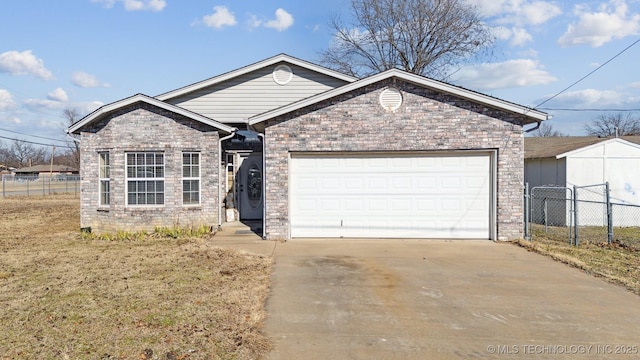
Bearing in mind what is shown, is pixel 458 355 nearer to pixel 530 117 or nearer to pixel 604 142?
pixel 530 117

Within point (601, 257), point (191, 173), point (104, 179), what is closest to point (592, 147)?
point (601, 257)

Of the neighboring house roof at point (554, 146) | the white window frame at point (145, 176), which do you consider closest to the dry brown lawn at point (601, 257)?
the neighboring house roof at point (554, 146)

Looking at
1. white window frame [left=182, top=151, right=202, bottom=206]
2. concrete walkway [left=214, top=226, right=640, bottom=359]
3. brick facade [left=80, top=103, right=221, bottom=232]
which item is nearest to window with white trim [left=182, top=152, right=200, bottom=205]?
white window frame [left=182, top=151, right=202, bottom=206]

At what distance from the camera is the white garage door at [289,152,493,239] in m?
10.9

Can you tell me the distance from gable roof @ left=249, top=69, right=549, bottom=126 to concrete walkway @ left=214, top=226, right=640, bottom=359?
3385 mm

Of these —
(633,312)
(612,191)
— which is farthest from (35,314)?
(612,191)

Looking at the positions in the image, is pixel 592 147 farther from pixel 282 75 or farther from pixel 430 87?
pixel 282 75

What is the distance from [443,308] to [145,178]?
356 inches

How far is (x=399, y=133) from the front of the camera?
10633 mm

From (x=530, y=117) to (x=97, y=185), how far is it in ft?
37.8

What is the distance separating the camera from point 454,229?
11.0 meters

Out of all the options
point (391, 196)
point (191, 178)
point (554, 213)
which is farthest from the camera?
point (554, 213)

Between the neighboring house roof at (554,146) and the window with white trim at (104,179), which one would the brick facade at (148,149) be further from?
the neighboring house roof at (554,146)

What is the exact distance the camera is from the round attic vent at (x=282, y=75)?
1502 cm
